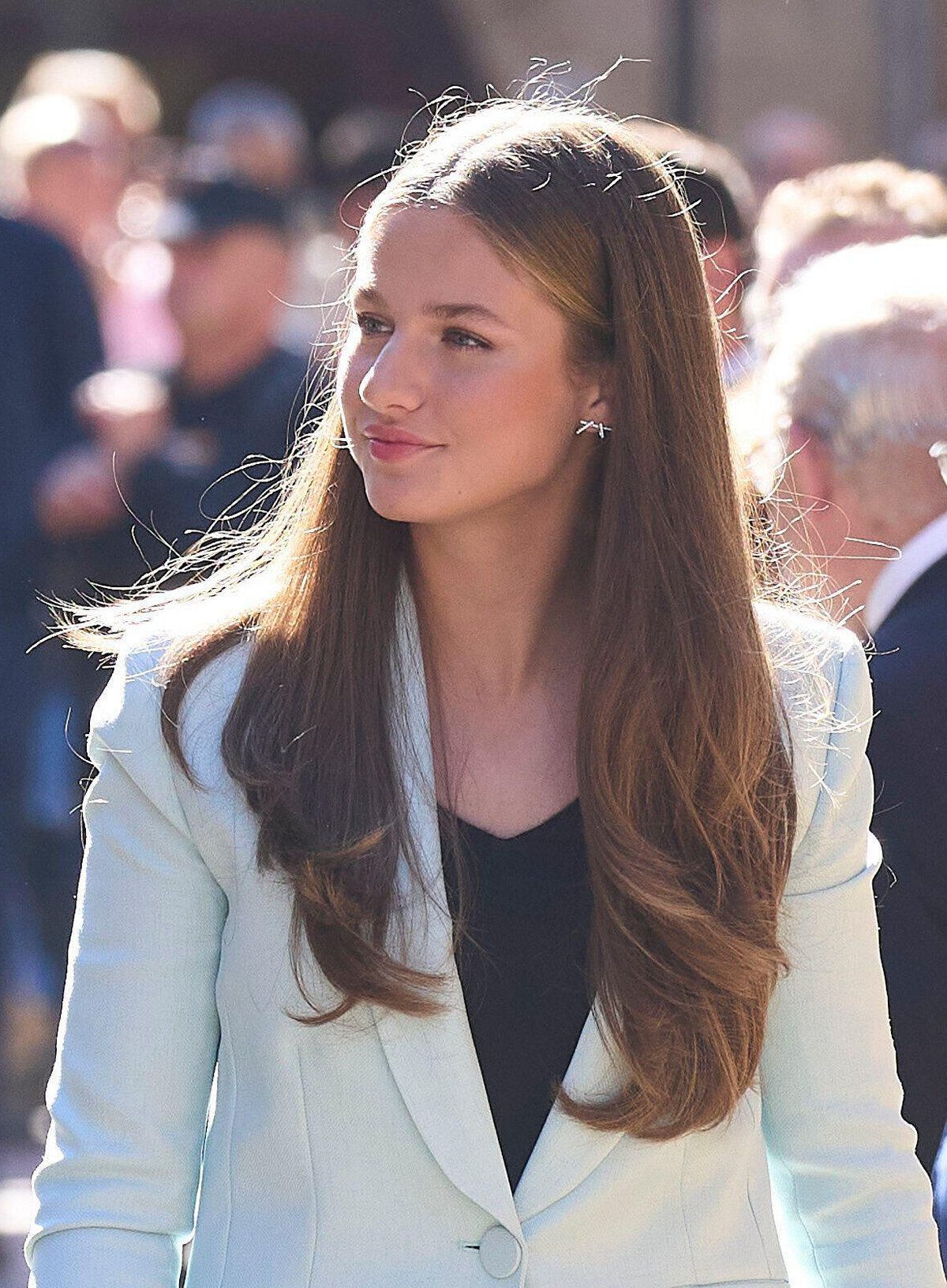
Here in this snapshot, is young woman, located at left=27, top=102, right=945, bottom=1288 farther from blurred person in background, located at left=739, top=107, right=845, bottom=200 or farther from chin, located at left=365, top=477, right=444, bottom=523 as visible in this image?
blurred person in background, located at left=739, top=107, right=845, bottom=200

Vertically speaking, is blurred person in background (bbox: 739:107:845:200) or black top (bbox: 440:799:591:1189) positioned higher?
black top (bbox: 440:799:591:1189)

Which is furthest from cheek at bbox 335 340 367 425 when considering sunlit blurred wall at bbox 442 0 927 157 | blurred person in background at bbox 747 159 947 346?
sunlit blurred wall at bbox 442 0 927 157

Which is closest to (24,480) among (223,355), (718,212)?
(223,355)

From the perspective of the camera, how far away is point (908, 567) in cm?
→ 289

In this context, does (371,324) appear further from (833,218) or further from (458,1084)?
(833,218)

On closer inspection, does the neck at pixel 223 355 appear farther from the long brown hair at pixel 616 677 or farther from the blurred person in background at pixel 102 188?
the long brown hair at pixel 616 677

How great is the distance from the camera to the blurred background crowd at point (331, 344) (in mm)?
2846

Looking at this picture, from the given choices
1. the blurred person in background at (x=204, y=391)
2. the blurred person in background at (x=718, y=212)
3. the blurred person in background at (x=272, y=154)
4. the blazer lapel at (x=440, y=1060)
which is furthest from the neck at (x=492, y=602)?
the blurred person in background at (x=272, y=154)

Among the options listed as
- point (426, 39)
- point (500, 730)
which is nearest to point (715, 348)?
point (500, 730)

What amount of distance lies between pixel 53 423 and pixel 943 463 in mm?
3269

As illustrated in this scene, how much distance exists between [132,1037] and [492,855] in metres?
0.40

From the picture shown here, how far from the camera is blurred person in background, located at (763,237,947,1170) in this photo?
2.67 metres

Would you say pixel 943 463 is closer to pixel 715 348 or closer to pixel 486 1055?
pixel 715 348

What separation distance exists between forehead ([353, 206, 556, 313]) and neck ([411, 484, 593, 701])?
26 centimetres
